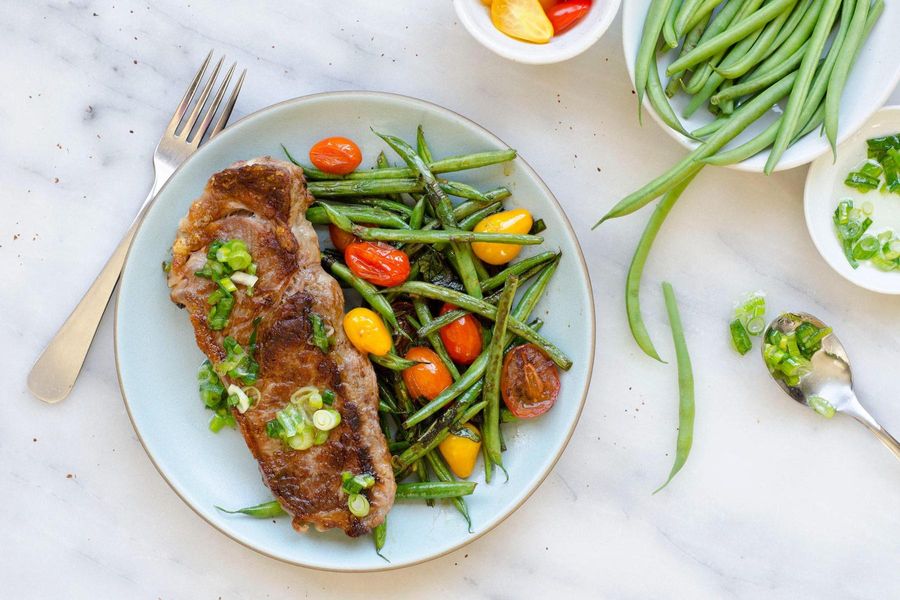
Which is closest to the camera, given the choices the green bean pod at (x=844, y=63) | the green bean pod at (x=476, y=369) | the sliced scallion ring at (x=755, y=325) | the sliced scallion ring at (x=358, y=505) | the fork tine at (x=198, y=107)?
the green bean pod at (x=844, y=63)

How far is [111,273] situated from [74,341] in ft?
1.37

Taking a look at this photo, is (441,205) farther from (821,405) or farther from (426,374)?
(821,405)

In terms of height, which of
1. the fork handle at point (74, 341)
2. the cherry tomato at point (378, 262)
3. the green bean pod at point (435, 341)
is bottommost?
the fork handle at point (74, 341)

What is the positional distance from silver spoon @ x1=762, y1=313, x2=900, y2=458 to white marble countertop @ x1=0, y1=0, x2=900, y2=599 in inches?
5.2

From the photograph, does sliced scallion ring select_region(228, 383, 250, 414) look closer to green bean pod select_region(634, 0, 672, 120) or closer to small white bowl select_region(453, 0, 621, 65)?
small white bowl select_region(453, 0, 621, 65)

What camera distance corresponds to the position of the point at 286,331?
3654mm

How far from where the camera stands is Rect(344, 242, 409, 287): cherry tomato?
12.3 ft

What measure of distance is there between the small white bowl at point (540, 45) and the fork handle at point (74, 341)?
2.01 metres

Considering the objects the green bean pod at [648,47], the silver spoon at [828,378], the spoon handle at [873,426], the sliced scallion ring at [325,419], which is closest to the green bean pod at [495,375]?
the sliced scallion ring at [325,419]

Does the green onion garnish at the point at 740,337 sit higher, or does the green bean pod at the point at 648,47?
the green bean pod at the point at 648,47

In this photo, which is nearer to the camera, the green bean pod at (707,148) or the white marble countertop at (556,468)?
the green bean pod at (707,148)

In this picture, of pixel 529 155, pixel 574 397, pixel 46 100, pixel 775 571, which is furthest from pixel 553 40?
pixel 775 571

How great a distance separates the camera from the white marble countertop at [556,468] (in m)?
4.16

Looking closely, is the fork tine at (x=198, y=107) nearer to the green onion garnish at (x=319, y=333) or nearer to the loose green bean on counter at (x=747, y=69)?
the green onion garnish at (x=319, y=333)
